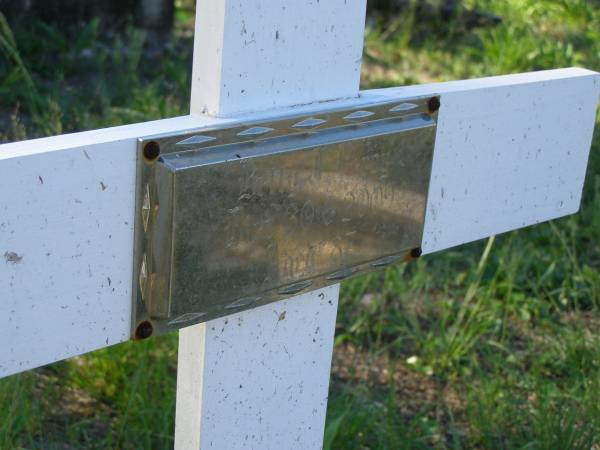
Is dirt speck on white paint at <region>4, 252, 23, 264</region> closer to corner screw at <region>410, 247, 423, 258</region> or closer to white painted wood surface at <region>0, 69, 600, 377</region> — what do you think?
white painted wood surface at <region>0, 69, 600, 377</region>

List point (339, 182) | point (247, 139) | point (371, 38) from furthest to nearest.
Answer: point (371, 38), point (339, 182), point (247, 139)

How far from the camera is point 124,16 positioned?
17.2 ft

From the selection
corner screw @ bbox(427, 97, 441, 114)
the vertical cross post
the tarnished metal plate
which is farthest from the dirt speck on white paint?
corner screw @ bbox(427, 97, 441, 114)

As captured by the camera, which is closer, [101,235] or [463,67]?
[101,235]

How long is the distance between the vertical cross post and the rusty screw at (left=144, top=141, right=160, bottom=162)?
4.1 inches

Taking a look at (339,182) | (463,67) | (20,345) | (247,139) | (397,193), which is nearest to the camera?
(20,345)

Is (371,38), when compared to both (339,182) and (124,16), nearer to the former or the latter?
(124,16)

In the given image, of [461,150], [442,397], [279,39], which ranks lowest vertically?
[442,397]

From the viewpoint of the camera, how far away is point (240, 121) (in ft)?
3.88

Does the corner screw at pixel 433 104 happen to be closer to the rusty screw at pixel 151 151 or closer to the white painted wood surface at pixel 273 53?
the white painted wood surface at pixel 273 53

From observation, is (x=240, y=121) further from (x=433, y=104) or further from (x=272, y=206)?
(x=433, y=104)

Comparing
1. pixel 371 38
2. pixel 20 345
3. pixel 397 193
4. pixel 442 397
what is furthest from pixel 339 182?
pixel 371 38

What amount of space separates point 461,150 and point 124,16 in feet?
13.1

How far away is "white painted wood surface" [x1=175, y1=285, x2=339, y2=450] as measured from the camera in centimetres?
130
